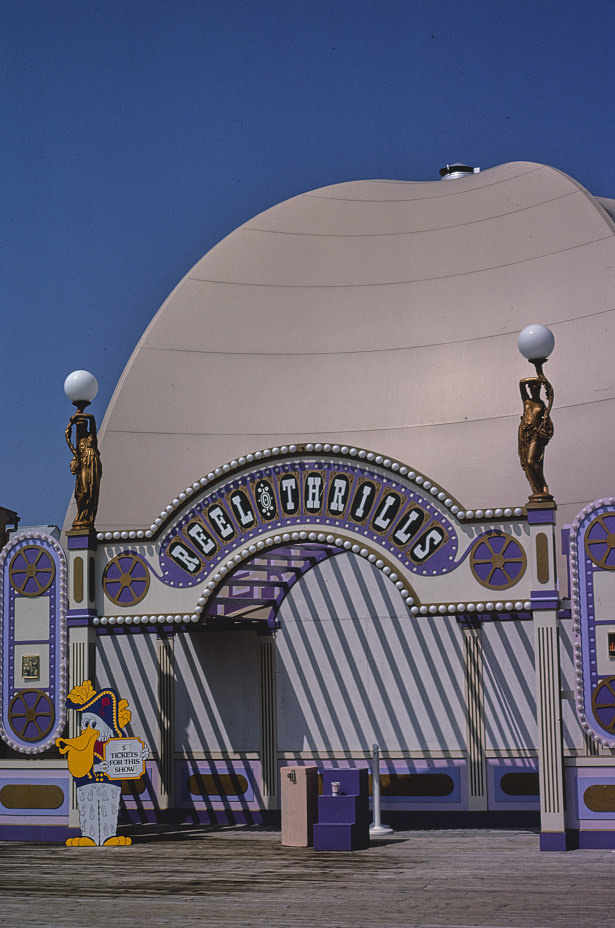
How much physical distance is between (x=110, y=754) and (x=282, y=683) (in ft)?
14.1

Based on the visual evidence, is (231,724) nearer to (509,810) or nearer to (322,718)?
(322,718)

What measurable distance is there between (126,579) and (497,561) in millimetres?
5184

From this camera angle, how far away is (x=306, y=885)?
1318 cm

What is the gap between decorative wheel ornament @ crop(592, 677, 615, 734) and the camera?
15.7 meters

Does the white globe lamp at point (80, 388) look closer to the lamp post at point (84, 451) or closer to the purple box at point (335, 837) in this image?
the lamp post at point (84, 451)

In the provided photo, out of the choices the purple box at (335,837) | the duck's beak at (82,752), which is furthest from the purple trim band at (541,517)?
the duck's beak at (82,752)

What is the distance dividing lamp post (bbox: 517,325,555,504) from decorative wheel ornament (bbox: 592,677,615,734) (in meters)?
2.31

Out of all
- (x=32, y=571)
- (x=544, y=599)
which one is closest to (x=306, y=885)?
(x=544, y=599)

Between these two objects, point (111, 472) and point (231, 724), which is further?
point (111, 472)

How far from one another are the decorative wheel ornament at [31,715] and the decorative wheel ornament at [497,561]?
6.28 meters

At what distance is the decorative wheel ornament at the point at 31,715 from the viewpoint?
59.2 feet

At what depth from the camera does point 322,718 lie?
798 inches

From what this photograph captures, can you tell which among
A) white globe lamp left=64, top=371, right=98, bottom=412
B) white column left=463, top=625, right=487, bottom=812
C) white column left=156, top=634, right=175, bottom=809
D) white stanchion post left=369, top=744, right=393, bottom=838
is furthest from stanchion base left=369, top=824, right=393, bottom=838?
white globe lamp left=64, top=371, right=98, bottom=412

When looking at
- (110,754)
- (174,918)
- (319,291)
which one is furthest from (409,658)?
(174,918)
